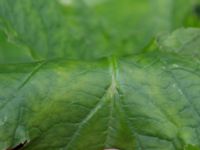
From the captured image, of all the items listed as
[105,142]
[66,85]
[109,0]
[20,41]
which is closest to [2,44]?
[20,41]

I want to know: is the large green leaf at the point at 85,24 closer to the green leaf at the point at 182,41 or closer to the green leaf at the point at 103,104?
the green leaf at the point at 103,104

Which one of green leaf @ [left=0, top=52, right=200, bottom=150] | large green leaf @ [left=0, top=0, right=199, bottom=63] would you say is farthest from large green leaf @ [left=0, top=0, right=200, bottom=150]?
large green leaf @ [left=0, top=0, right=199, bottom=63]

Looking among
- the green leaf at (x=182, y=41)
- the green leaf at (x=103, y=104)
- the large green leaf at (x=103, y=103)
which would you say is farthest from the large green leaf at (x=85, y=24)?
the green leaf at (x=182, y=41)

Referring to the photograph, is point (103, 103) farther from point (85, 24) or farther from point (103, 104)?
point (85, 24)

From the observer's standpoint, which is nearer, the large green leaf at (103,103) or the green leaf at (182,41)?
the large green leaf at (103,103)

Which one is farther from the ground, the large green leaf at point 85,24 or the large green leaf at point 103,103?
the large green leaf at point 85,24

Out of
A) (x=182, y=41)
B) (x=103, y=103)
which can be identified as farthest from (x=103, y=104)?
(x=182, y=41)
